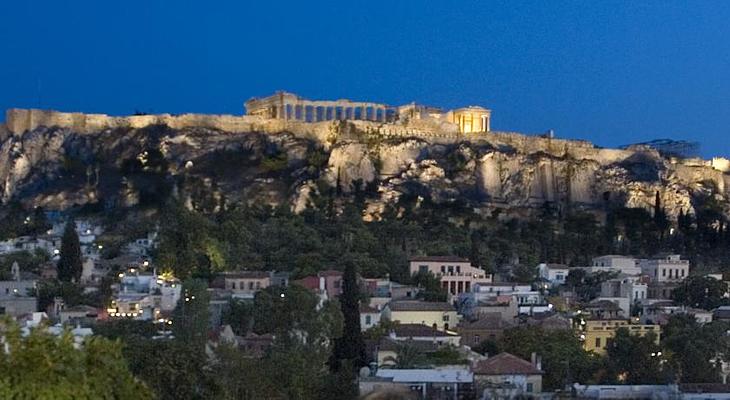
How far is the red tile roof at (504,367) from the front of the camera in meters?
17.8

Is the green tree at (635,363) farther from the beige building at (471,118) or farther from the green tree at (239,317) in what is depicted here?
the beige building at (471,118)

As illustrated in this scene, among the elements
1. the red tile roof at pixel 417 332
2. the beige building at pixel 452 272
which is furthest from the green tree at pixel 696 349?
the beige building at pixel 452 272

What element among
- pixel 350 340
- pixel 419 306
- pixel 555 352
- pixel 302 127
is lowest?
pixel 555 352

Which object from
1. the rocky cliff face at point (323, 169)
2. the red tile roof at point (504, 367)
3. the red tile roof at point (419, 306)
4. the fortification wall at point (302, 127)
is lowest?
the red tile roof at point (504, 367)

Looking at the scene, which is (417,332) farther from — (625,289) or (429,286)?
(625,289)

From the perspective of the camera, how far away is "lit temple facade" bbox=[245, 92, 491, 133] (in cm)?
5131

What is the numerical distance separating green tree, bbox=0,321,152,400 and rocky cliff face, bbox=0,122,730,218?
32.8 m

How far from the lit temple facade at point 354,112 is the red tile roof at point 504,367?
3249 cm

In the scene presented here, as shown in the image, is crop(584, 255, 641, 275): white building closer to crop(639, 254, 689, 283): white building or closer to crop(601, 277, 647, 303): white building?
crop(639, 254, 689, 283): white building

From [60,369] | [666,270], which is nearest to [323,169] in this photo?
[666,270]

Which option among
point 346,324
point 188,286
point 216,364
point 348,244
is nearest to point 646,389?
point 346,324

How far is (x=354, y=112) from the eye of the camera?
53188mm

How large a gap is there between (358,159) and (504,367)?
27081 mm

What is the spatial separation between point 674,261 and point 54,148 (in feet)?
86.2
